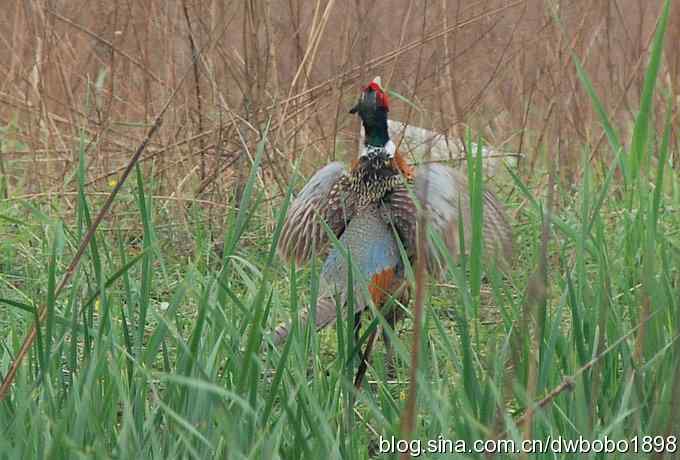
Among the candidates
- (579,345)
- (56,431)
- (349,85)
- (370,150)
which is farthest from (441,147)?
(56,431)

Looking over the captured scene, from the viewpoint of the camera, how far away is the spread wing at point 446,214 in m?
3.39

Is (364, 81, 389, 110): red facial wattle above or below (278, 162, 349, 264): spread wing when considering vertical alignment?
above

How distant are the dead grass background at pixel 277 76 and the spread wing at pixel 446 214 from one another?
0.89 metres

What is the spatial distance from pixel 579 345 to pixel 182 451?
28.4 inches

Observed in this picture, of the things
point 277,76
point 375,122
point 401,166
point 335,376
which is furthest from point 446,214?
point 277,76

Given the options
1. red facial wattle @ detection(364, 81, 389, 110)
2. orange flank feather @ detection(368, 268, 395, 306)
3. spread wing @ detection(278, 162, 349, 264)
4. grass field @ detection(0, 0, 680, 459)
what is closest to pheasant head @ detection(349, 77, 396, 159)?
red facial wattle @ detection(364, 81, 389, 110)

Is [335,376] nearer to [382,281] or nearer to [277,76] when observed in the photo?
[382,281]

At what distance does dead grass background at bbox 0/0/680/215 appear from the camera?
15.0 ft

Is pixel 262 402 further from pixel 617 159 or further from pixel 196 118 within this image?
pixel 196 118

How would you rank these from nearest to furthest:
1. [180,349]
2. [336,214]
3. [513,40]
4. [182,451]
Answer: [182,451]
[180,349]
[336,214]
[513,40]

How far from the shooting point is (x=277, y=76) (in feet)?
15.6

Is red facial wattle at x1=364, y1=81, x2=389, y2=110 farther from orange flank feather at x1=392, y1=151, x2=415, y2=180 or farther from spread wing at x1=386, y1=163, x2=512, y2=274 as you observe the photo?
spread wing at x1=386, y1=163, x2=512, y2=274

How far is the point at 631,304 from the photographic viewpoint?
2.37 metres

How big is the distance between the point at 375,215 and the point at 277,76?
131 cm
